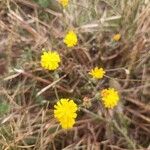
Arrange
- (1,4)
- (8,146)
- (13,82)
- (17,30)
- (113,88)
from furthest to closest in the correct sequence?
(1,4) → (17,30) → (13,82) → (113,88) → (8,146)

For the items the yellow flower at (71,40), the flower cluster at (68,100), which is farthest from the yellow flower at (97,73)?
the yellow flower at (71,40)

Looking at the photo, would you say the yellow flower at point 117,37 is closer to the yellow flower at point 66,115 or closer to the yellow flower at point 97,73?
the yellow flower at point 97,73

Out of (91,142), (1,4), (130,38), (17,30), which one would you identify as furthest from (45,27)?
(91,142)

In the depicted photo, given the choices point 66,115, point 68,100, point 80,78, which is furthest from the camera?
point 80,78

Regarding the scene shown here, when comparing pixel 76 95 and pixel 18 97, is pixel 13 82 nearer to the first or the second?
pixel 18 97

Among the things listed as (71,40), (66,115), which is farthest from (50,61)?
(66,115)

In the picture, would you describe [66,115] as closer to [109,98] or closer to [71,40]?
[109,98]
